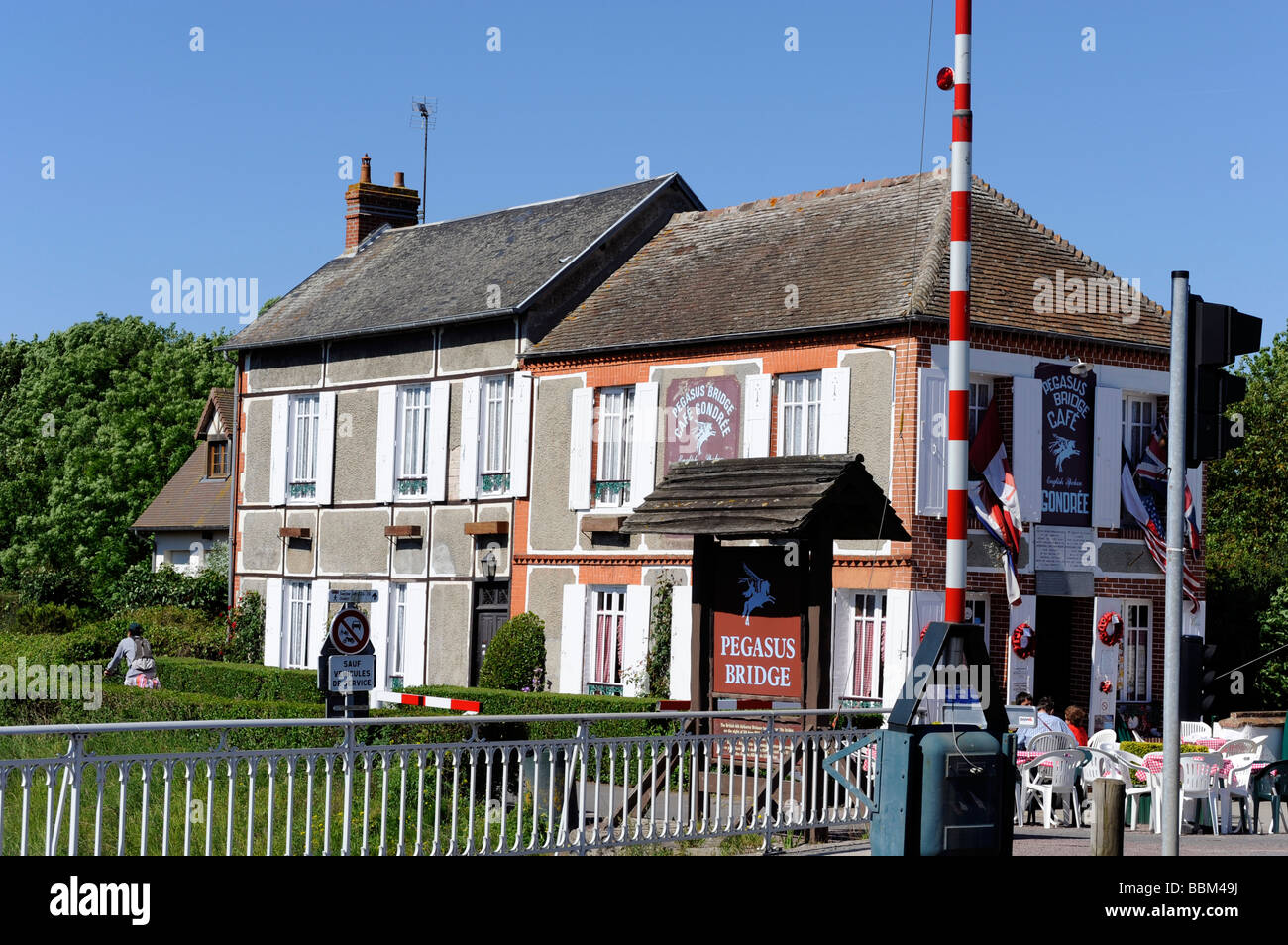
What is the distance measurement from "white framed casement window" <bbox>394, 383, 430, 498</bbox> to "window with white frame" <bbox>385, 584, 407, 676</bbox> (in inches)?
70.7

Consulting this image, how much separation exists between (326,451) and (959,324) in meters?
22.0

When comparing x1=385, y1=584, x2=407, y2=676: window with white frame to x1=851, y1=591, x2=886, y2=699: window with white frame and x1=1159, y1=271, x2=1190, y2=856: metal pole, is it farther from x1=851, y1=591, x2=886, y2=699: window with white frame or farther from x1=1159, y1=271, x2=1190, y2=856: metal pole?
x1=1159, y1=271, x2=1190, y2=856: metal pole

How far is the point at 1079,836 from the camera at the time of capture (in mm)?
15570

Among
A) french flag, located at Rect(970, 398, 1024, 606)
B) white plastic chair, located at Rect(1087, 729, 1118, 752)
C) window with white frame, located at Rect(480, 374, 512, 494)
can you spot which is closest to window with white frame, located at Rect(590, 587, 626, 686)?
window with white frame, located at Rect(480, 374, 512, 494)

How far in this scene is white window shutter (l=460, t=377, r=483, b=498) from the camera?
29.4 meters

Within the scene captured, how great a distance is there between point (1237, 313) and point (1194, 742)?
30.1 feet

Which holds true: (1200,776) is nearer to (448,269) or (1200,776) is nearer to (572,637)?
(572,637)

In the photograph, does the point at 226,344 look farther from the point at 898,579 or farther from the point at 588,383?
the point at 898,579

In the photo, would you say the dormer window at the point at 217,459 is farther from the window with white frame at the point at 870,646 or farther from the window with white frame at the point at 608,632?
the window with white frame at the point at 870,646

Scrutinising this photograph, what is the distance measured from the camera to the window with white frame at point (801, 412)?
24266 millimetres

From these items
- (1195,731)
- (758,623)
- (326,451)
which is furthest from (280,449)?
(758,623)

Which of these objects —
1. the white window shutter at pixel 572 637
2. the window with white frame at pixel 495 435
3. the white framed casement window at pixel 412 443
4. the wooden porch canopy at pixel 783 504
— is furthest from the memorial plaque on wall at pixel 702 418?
the wooden porch canopy at pixel 783 504

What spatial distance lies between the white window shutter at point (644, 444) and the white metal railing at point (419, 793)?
8.26 meters
